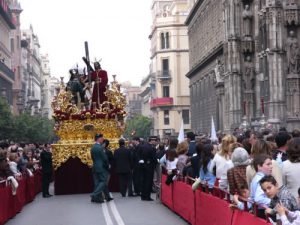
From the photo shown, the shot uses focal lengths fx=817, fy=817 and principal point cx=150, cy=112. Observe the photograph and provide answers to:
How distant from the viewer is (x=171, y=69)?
4931 inches

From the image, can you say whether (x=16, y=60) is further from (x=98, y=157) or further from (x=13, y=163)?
(x=13, y=163)

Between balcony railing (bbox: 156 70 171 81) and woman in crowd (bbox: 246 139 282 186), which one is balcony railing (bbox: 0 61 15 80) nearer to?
balcony railing (bbox: 156 70 171 81)

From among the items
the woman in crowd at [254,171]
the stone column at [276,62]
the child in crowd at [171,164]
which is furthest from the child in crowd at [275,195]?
the stone column at [276,62]

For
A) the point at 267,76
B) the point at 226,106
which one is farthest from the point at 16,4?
the point at 267,76

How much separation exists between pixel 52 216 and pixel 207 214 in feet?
19.5

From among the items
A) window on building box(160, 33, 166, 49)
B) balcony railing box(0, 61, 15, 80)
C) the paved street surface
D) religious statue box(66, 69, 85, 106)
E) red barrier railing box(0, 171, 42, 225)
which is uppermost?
window on building box(160, 33, 166, 49)

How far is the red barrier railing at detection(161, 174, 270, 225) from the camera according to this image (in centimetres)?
1087

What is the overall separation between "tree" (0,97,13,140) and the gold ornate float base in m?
34.5

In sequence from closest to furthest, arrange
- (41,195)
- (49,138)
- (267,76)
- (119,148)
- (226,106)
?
(119,148)
(41,195)
(267,76)
(226,106)
(49,138)

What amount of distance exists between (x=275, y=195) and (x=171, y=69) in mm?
116624

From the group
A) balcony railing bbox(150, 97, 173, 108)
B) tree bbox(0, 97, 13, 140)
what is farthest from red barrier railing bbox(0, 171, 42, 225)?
balcony railing bbox(150, 97, 173, 108)

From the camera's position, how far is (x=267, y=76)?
3950 centimetres

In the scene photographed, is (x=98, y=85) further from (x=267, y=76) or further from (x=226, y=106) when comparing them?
(x=226, y=106)

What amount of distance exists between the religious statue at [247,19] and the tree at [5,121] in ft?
70.6
